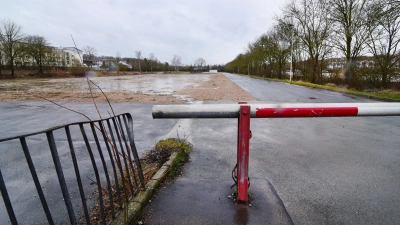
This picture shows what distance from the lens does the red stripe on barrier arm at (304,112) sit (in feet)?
7.69

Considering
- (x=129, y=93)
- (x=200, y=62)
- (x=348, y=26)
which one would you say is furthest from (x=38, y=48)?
(x=200, y=62)

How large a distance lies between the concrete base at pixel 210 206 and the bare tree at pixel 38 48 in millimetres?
52276

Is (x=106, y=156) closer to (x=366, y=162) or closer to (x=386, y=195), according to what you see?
(x=386, y=195)

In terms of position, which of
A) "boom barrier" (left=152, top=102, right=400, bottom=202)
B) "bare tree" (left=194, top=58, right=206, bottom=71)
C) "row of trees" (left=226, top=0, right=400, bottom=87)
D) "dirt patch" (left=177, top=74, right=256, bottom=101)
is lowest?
"dirt patch" (left=177, top=74, right=256, bottom=101)

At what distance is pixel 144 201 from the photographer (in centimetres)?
272

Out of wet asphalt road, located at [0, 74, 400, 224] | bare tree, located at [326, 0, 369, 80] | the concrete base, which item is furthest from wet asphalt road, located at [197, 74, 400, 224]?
bare tree, located at [326, 0, 369, 80]

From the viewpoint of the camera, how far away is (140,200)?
269cm

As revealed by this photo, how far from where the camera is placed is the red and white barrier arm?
2354 mm

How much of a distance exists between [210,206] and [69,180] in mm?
2216

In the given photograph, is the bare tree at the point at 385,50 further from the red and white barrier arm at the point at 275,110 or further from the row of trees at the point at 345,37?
the red and white barrier arm at the point at 275,110

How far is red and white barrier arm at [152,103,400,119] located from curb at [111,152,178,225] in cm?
100

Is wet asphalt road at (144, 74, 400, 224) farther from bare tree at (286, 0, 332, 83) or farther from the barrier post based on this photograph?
bare tree at (286, 0, 332, 83)

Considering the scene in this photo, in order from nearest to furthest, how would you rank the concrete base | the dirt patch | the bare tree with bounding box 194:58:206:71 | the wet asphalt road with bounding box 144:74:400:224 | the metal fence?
the metal fence → the concrete base → the wet asphalt road with bounding box 144:74:400:224 → the dirt patch → the bare tree with bounding box 194:58:206:71

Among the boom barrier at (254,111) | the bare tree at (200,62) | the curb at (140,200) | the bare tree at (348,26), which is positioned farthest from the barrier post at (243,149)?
the bare tree at (200,62)
